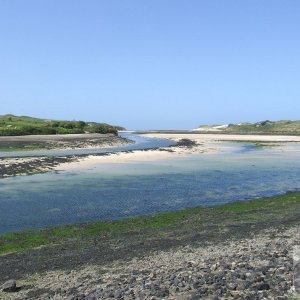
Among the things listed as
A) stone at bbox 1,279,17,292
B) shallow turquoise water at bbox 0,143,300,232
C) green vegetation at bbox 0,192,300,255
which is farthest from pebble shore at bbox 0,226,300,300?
shallow turquoise water at bbox 0,143,300,232

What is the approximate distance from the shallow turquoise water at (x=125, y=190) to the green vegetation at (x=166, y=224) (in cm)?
183

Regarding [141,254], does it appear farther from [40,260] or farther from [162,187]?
[162,187]

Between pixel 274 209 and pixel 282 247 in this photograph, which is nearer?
pixel 282 247

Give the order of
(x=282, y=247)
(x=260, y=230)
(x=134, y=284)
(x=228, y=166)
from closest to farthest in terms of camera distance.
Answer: (x=134, y=284), (x=282, y=247), (x=260, y=230), (x=228, y=166)

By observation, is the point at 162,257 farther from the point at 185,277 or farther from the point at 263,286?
the point at 263,286

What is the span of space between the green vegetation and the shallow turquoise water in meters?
1.83

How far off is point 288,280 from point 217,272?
2.15 metres

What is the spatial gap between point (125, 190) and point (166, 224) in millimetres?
11671

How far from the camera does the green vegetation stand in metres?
18.7

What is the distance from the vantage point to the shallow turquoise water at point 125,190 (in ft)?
80.4

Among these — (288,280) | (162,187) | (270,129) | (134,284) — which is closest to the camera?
(288,280)

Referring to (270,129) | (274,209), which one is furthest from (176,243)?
(270,129)

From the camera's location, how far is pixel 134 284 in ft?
39.6

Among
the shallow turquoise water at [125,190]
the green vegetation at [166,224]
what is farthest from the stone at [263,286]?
the shallow turquoise water at [125,190]
